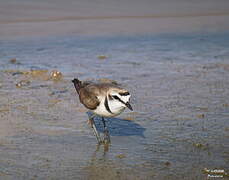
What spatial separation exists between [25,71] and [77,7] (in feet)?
24.7

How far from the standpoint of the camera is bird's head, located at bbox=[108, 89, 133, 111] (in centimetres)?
583

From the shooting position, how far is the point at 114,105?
6031mm

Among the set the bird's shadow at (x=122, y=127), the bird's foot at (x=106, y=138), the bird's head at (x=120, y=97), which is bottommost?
the bird's foot at (x=106, y=138)

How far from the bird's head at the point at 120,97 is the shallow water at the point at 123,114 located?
0.66m

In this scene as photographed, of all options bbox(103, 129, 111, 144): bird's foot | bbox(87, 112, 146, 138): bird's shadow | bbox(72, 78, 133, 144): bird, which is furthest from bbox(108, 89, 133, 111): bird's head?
bbox(87, 112, 146, 138): bird's shadow

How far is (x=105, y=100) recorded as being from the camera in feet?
20.3

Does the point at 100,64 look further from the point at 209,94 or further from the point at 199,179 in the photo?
the point at 199,179

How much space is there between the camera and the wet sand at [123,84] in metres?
5.69

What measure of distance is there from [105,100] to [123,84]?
295 cm

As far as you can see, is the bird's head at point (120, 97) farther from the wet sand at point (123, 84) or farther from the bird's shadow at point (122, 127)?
the bird's shadow at point (122, 127)

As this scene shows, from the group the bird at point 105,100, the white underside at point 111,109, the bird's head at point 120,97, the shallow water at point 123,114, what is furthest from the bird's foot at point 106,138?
the bird's head at point 120,97

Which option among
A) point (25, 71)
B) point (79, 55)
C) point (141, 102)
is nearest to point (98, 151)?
point (141, 102)

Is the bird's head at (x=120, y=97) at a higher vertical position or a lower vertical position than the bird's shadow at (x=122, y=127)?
higher

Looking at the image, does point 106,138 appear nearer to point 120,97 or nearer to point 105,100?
point 105,100
